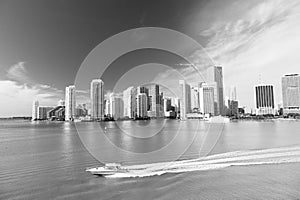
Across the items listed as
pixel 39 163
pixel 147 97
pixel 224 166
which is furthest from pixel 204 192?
pixel 147 97

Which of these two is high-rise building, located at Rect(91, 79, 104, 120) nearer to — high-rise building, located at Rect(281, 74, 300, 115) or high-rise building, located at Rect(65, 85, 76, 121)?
high-rise building, located at Rect(65, 85, 76, 121)

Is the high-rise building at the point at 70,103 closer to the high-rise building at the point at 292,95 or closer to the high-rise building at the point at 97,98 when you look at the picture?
the high-rise building at the point at 97,98

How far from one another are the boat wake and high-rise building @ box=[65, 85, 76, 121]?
4360 inches

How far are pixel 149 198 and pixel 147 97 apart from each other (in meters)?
80.9

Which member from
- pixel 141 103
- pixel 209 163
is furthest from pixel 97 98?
pixel 209 163

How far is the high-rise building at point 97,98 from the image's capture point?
94856 mm

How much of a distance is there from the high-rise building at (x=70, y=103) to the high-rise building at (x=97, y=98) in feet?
50.3

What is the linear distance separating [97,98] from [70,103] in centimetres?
3179

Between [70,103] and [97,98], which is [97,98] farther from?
[70,103]

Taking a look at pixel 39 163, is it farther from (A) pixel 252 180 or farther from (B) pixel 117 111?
(B) pixel 117 111

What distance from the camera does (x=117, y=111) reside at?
97625 millimetres

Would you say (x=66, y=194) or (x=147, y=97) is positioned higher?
(x=147, y=97)

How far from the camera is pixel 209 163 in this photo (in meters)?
14.6

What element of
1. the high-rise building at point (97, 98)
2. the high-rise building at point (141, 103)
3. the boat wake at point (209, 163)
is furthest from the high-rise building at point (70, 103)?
the boat wake at point (209, 163)
